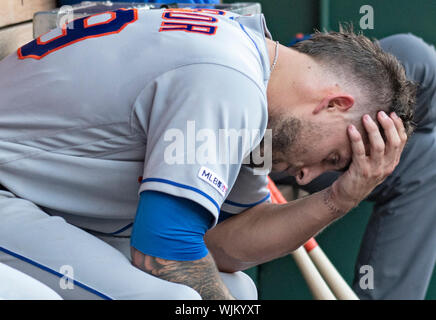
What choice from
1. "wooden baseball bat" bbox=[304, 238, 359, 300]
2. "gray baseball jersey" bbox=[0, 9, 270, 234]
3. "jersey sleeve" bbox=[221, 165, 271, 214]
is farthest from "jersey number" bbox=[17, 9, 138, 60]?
"wooden baseball bat" bbox=[304, 238, 359, 300]

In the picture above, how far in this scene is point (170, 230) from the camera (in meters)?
0.90

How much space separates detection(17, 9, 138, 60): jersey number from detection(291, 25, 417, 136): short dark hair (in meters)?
0.33

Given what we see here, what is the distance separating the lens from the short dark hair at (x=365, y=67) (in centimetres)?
111

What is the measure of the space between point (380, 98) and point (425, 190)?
1097 millimetres

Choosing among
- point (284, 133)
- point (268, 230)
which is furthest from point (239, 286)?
point (284, 133)

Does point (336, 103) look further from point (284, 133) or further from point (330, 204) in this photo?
point (330, 204)

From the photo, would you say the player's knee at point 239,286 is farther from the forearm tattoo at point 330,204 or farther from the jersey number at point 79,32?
the jersey number at point 79,32

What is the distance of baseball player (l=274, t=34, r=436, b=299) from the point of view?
2.11 metres

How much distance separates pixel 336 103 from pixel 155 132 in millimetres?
353

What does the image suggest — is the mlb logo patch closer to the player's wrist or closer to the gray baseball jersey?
the gray baseball jersey

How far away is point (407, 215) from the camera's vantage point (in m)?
2.13

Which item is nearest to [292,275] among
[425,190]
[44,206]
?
[425,190]

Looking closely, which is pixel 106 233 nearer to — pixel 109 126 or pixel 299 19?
pixel 109 126

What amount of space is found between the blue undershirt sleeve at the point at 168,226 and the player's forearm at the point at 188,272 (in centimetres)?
1
